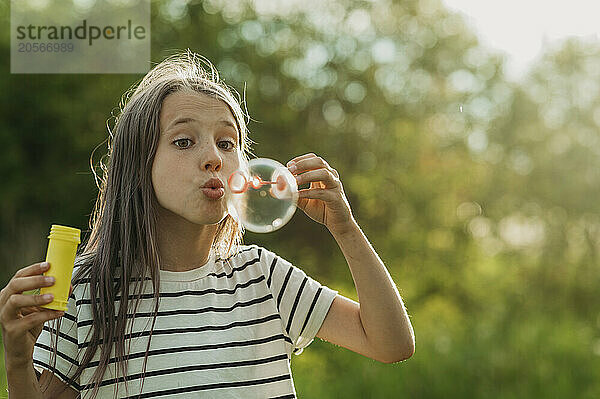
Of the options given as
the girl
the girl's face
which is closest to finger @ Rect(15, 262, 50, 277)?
the girl

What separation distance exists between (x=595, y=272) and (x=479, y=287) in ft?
2.34

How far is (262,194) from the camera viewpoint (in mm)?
1089

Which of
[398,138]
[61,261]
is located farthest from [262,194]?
[398,138]

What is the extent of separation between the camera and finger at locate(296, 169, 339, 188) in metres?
1.06

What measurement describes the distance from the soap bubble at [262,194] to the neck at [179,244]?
9 cm

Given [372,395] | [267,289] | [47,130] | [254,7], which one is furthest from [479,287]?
[267,289]

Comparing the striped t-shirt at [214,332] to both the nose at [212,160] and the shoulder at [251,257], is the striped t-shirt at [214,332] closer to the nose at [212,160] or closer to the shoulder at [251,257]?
the shoulder at [251,257]

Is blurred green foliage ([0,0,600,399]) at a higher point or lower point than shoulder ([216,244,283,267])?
higher

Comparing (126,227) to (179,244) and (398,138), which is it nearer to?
(179,244)

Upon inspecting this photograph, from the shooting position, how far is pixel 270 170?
1.09 meters

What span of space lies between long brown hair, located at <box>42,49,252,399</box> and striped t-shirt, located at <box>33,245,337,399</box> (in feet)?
0.05

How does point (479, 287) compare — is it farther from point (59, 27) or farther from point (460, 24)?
point (59, 27)

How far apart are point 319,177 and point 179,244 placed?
26cm

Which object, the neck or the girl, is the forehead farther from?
the neck
